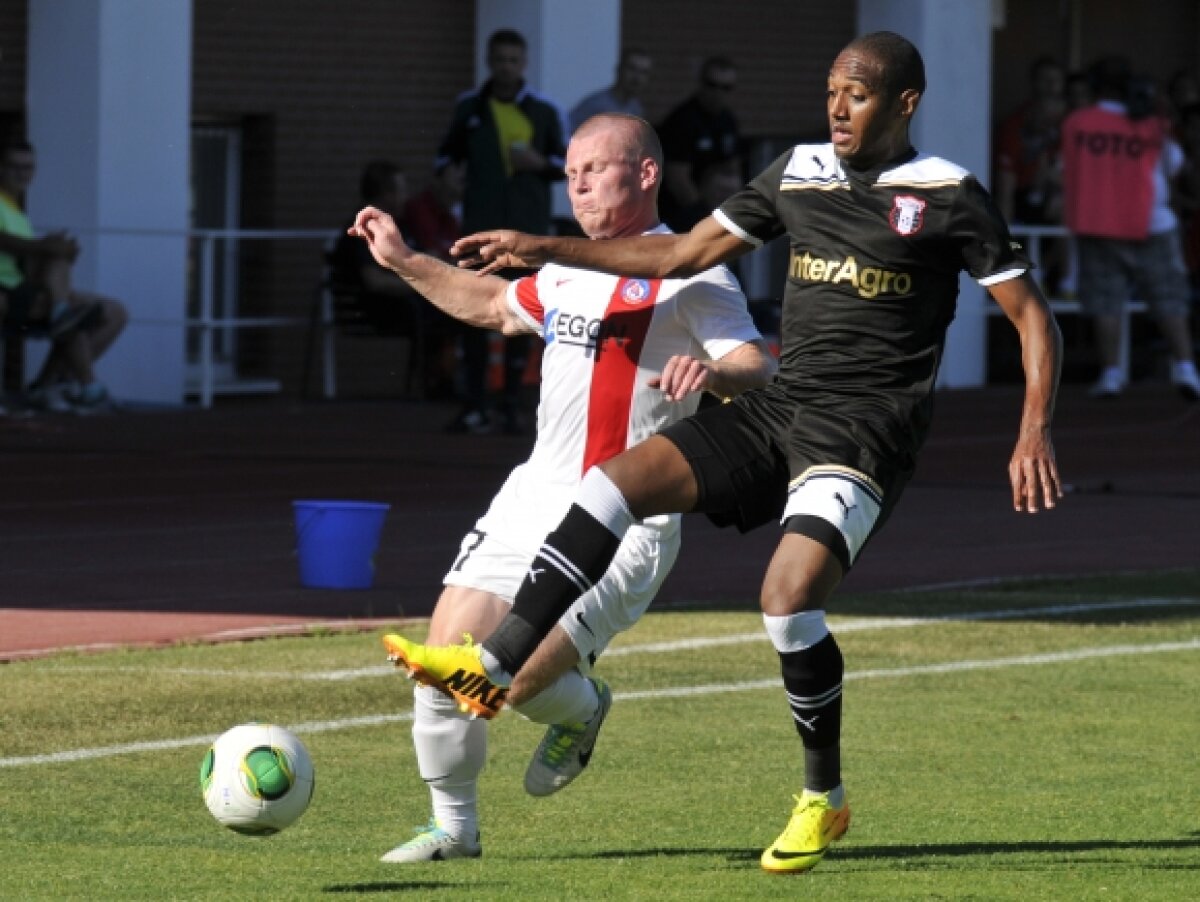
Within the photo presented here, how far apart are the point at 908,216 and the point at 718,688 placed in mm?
3594

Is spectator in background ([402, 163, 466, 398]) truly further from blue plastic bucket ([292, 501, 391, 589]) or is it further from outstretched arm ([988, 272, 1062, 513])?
outstretched arm ([988, 272, 1062, 513])

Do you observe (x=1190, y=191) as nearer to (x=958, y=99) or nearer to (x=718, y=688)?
(x=958, y=99)

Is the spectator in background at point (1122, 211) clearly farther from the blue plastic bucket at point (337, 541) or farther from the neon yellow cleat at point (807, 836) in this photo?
the neon yellow cleat at point (807, 836)

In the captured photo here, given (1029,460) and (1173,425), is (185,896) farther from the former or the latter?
(1173,425)

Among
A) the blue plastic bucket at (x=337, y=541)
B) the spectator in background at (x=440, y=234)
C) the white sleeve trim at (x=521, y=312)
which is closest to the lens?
the white sleeve trim at (x=521, y=312)

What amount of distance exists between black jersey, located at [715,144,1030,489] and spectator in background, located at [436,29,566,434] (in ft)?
35.7

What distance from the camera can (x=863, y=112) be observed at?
6.75 meters

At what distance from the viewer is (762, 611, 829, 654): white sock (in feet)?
21.5

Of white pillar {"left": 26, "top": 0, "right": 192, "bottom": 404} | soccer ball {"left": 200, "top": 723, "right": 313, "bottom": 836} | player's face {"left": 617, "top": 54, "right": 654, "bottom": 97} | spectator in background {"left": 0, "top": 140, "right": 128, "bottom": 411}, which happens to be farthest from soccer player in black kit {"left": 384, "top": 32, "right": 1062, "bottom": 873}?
white pillar {"left": 26, "top": 0, "right": 192, "bottom": 404}

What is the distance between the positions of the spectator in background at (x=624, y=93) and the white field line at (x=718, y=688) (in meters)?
8.85

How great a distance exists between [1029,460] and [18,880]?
8.60 feet

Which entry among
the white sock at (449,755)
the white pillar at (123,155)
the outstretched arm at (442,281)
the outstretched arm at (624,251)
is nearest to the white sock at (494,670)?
the white sock at (449,755)

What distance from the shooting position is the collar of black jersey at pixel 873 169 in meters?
6.81

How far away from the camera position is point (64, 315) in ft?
60.2
